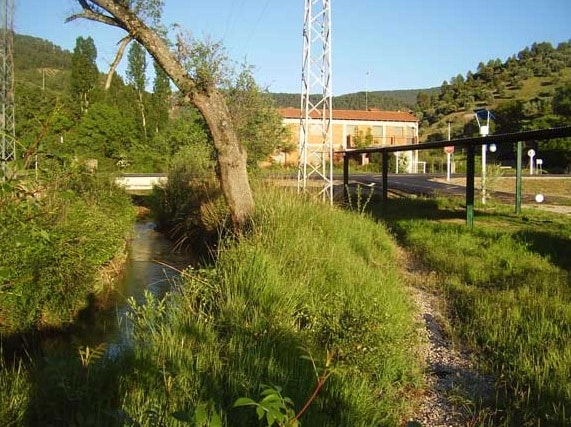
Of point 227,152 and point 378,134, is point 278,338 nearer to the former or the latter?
point 227,152

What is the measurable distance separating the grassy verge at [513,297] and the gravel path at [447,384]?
141 millimetres

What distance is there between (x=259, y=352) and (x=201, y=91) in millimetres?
6220

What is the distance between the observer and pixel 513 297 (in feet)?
19.4

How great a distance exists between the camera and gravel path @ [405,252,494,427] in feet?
12.6

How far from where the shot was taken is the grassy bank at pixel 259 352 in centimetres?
318

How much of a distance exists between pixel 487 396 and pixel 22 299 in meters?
5.45

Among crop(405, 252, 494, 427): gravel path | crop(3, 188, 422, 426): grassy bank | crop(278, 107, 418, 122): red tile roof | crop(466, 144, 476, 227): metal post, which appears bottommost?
crop(405, 252, 494, 427): gravel path

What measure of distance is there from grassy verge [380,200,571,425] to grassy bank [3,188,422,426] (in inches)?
26.3

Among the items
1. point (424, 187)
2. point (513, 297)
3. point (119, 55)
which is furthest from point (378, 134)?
point (513, 297)

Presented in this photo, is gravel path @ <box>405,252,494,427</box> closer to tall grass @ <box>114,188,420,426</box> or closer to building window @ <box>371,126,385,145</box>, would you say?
tall grass @ <box>114,188,420,426</box>

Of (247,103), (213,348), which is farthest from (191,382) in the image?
(247,103)

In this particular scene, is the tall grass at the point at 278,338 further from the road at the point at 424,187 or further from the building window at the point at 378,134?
the building window at the point at 378,134

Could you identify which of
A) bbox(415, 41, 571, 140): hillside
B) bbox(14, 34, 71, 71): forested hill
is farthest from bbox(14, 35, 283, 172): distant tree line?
bbox(415, 41, 571, 140): hillside

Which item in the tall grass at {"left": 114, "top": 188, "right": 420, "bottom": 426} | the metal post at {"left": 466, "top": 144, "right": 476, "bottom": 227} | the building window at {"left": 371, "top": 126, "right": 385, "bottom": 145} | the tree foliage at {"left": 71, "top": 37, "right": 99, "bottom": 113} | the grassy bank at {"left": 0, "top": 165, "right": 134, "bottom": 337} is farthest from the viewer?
the building window at {"left": 371, "top": 126, "right": 385, "bottom": 145}
